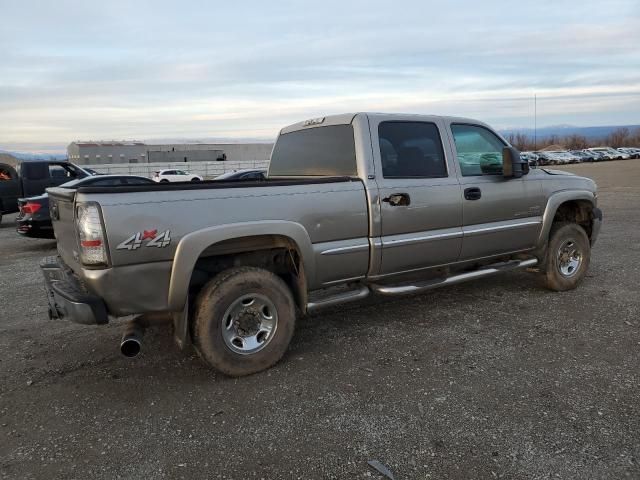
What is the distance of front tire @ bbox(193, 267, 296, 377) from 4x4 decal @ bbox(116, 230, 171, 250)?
51 cm

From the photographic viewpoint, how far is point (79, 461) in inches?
113

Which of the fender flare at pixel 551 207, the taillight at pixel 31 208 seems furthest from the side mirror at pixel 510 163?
the taillight at pixel 31 208

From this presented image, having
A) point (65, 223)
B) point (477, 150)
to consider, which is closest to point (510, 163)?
point (477, 150)

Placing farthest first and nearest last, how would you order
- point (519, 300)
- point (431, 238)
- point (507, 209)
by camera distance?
point (519, 300)
point (507, 209)
point (431, 238)

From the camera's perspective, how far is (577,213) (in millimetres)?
6172

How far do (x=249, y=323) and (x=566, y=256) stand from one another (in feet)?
13.1

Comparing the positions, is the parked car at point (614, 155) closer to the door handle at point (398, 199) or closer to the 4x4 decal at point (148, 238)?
the door handle at point (398, 199)

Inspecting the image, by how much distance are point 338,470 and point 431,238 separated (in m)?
2.45

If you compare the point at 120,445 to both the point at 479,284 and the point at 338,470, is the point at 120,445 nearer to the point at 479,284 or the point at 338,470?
the point at 338,470

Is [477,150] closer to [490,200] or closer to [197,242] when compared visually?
[490,200]

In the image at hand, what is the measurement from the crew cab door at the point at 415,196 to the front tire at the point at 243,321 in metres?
1.04

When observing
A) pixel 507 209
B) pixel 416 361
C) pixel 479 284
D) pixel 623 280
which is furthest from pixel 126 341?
pixel 623 280

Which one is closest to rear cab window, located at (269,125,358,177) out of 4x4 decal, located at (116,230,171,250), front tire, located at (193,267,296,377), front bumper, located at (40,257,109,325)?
front tire, located at (193,267,296,377)

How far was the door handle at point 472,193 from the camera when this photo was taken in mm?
4844
